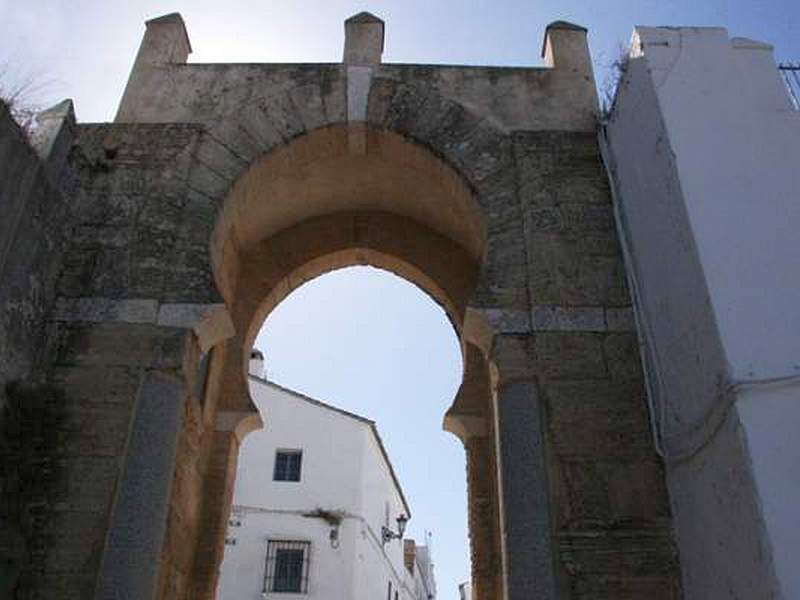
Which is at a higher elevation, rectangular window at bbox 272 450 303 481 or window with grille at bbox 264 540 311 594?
rectangular window at bbox 272 450 303 481

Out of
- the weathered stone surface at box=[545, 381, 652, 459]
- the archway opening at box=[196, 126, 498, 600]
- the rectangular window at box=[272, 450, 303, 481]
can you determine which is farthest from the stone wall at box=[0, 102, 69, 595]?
the rectangular window at box=[272, 450, 303, 481]

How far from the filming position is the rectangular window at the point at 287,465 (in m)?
22.6

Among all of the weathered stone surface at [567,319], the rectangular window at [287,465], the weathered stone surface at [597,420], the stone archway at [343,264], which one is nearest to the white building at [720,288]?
the weathered stone surface at [597,420]

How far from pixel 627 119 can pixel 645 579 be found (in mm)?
3384

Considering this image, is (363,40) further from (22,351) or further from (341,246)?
(22,351)

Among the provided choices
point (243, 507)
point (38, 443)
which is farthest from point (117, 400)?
point (243, 507)

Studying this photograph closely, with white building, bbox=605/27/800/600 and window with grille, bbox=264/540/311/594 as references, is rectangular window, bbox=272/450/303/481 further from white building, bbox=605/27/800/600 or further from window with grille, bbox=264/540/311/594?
white building, bbox=605/27/800/600

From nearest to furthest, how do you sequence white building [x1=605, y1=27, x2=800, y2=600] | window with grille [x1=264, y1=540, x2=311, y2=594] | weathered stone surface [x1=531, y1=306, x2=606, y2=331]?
white building [x1=605, y1=27, x2=800, y2=600] < weathered stone surface [x1=531, y1=306, x2=606, y2=331] < window with grille [x1=264, y1=540, x2=311, y2=594]

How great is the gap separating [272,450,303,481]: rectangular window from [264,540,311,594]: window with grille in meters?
2.02

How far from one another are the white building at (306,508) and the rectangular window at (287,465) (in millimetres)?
30

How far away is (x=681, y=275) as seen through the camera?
467cm

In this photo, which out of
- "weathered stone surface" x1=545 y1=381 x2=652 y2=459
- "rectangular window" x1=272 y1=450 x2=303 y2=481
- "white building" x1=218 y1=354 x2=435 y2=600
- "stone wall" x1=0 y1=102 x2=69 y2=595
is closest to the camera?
"stone wall" x1=0 y1=102 x2=69 y2=595


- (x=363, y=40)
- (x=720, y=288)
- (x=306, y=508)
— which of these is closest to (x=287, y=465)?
(x=306, y=508)

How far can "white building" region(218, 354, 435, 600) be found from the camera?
20750 millimetres
